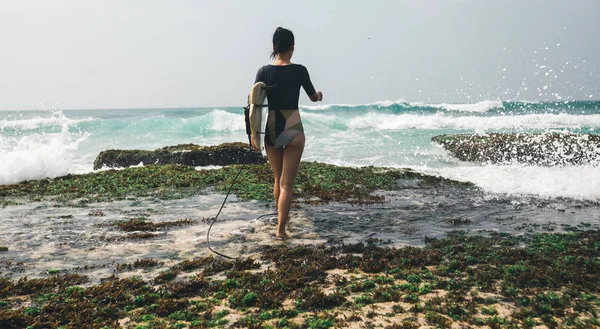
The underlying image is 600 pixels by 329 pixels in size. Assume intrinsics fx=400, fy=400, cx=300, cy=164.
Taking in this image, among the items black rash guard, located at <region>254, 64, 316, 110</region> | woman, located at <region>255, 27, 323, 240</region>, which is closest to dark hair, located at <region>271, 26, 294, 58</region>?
woman, located at <region>255, 27, 323, 240</region>

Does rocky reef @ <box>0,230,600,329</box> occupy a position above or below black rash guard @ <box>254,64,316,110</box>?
below

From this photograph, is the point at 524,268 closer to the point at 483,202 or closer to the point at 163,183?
the point at 483,202

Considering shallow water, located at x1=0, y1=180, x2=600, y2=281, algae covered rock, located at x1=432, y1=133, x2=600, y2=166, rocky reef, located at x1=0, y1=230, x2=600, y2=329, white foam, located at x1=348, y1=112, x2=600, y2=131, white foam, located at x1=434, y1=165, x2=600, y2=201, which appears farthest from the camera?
white foam, located at x1=348, y1=112, x2=600, y2=131

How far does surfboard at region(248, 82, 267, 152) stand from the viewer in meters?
5.75

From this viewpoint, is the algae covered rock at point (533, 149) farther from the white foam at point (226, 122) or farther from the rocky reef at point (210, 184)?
the white foam at point (226, 122)

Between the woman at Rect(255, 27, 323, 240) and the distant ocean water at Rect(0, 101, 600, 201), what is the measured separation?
6518 millimetres

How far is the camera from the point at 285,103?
19.3 ft

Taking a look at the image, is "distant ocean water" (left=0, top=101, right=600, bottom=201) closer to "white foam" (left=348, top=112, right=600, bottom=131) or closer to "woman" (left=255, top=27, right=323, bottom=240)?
"white foam" (left=348, top=112, right=600, bottom=131)

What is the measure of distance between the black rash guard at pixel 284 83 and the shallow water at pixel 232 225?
2047mm

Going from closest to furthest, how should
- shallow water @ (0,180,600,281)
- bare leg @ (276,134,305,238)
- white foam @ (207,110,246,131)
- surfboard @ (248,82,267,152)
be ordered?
shallow water @ (0,180,600,281)
surfboard @ (248,82,267,152)
bare leg @ (276,134,305,238)
white foam @ (207,110,246,131)

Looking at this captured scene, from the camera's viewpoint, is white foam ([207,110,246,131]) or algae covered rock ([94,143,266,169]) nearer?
algae covered rock ([94,143,266,169])

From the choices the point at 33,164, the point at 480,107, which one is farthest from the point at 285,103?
the point at 480,107

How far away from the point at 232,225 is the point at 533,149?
1798 centimetres

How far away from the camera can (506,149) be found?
20016mm
